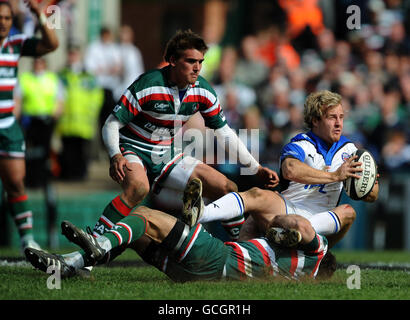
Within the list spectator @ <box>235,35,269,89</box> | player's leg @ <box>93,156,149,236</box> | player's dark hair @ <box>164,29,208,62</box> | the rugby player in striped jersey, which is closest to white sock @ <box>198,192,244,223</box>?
player's leg @ <box>93,156,149,236</box>

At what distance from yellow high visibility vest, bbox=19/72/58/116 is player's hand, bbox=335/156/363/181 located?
24.9 feet

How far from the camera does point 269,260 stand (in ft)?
19.6

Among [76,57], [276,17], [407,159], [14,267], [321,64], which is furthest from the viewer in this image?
[276,17]

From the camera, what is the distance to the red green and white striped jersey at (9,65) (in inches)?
321

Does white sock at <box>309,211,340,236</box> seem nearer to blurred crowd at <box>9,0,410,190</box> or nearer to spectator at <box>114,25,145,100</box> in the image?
blurred crowd at <box>9,0,410,190</box>

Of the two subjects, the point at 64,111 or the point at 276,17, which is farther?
the point at 276,17

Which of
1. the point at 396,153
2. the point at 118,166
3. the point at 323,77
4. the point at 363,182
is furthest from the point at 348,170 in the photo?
the point at 323,77

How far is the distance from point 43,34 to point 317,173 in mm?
3110

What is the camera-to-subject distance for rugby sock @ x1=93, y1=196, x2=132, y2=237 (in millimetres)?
6566

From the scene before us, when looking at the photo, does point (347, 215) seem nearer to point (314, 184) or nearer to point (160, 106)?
point (314, 184)

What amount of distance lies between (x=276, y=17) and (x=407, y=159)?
6106 mm

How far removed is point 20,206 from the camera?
332 inches

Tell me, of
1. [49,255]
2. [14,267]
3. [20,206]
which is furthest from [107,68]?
[49,255]
